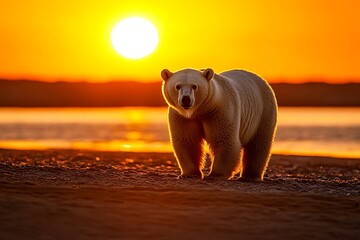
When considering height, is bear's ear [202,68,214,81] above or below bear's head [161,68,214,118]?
above

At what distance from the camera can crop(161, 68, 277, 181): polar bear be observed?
438 inches

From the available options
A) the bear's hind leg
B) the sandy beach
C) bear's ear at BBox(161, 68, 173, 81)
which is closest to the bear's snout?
bear's ear at BBox(161, 68, 173, 81)

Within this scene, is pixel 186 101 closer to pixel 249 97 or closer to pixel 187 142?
pixel 187 142

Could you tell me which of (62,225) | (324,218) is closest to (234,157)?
(324,218)

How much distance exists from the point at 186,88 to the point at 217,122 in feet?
2.57

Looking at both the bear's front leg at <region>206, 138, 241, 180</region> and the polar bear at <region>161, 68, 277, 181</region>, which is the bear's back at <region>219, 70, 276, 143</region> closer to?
the polar bear at <region>161, 68, 277, 181</region>

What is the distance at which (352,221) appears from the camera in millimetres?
8672

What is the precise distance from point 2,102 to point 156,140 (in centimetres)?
6715

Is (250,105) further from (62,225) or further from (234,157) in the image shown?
(62,225)

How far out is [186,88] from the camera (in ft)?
35.8

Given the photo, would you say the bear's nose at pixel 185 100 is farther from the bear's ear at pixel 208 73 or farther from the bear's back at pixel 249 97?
the bear's back at pixel 249 97

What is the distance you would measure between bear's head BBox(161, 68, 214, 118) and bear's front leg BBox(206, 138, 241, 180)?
63 centimetres

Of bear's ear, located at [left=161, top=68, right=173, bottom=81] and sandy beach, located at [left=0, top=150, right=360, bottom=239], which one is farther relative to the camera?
bear's ear, located at [left=161, top=68, right=173, bottom=81]

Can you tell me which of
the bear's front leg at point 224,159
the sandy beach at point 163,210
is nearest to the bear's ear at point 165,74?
the bear's front leg at point 224,159
